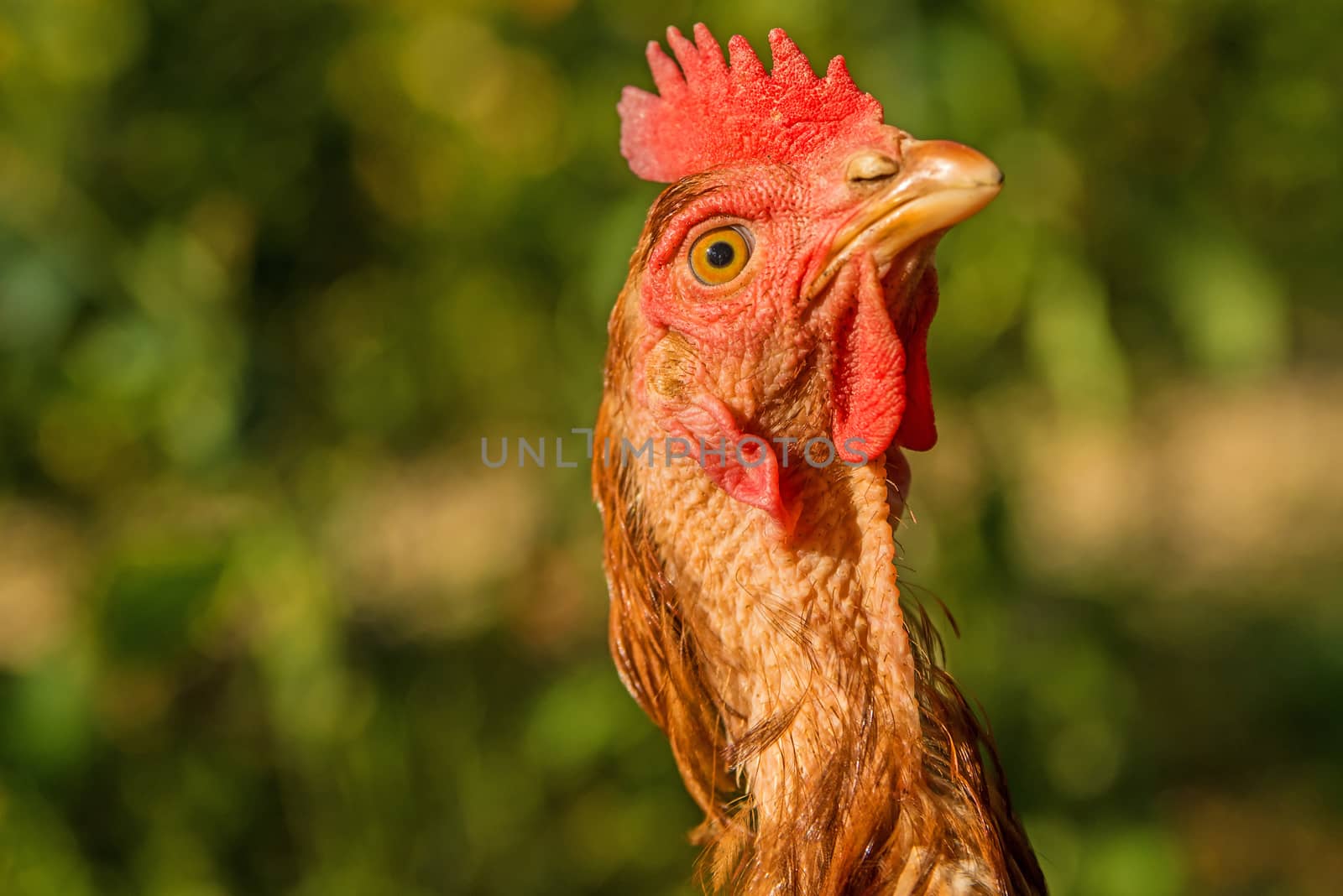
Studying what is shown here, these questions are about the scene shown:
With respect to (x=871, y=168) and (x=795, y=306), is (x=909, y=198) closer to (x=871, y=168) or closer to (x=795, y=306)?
(x=871, y=168)

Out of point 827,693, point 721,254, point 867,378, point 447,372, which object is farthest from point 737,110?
point 447,372

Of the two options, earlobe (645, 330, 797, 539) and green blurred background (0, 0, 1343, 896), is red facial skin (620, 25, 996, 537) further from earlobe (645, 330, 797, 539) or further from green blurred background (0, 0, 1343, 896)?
green blurred background (0, 0, 1343, 896)

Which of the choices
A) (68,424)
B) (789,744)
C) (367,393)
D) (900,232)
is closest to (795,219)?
(900,232)

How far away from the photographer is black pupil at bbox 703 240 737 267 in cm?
140

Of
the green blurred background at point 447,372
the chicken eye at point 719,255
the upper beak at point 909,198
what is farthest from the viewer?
the green blurred background at point 447,372

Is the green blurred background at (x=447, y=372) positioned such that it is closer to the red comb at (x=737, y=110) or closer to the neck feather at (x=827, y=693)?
the red comb at (x=737, y=110)

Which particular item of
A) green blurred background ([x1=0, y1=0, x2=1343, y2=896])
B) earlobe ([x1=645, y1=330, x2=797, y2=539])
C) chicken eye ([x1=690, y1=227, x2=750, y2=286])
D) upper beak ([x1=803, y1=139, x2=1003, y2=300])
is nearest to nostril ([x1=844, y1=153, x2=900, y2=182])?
upper beak ([x1=803, y1=139, x2=1003, y2=300])

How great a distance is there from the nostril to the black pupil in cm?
17

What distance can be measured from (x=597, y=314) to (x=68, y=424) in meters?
1.85

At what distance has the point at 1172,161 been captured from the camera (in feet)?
12.8

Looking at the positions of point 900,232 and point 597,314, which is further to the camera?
point 597,314

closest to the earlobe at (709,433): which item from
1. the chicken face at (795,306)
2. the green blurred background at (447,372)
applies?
the chicken face at (795,306)

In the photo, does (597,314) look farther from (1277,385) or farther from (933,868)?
(1277,385)

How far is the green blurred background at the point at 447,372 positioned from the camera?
322cm
